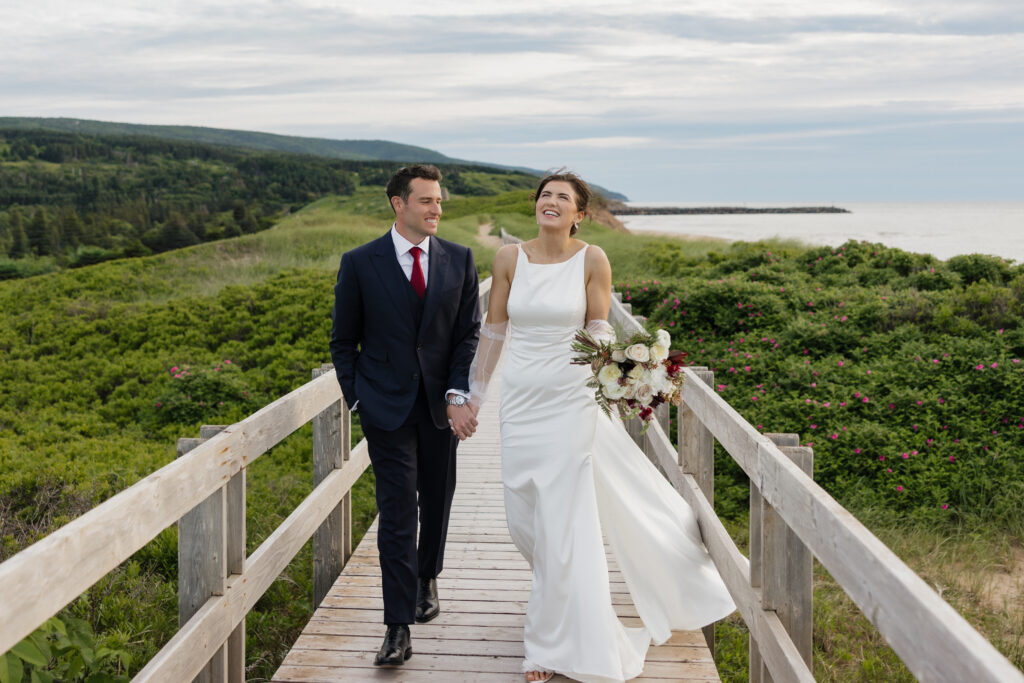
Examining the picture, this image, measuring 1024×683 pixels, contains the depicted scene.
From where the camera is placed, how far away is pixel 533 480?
4.04m

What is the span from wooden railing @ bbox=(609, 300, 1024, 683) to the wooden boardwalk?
56cm

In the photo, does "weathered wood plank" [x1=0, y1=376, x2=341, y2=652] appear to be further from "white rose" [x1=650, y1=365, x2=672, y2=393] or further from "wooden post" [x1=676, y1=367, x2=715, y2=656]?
"wooden post" [x1=676, y1=367, x2=715, y2=656]

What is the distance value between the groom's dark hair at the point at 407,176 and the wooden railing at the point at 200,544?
111 cm

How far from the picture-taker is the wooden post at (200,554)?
131 inches

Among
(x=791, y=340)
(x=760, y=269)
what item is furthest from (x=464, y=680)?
(x=760, y=269)

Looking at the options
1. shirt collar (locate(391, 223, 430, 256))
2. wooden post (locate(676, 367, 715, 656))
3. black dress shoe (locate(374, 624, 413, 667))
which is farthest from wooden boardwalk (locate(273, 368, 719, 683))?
shirt collar (locate(391, 223, 430, 256))

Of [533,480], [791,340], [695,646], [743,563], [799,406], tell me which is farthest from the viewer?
[791,340]

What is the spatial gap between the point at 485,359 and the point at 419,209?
2.68 ft

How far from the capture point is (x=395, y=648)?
4.04m

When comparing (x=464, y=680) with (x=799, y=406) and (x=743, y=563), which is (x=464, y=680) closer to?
(x=743, y=563)

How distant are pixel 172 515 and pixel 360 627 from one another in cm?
187

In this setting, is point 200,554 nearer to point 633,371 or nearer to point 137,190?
point 633,371

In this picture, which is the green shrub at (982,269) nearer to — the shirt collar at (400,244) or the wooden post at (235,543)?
the shirt collar at (400,244)

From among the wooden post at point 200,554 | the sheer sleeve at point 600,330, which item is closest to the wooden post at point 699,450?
the sheer sleeve at point 600,330
